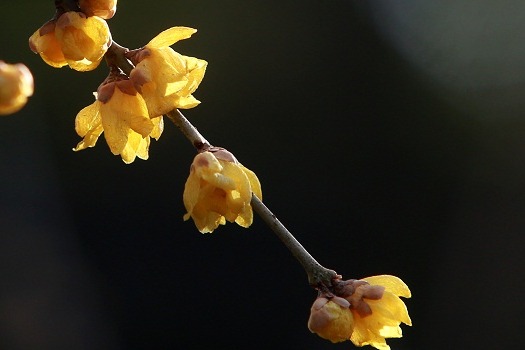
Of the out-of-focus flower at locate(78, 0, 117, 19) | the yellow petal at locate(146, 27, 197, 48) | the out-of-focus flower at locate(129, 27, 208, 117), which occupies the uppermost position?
the out-of-focus flower at locate(78, 0, 117, 19)

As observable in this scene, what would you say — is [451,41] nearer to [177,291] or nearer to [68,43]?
[177,291]

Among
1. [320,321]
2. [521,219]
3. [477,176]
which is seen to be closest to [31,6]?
[477,176]

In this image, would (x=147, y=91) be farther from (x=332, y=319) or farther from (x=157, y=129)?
(x=332, y=319)

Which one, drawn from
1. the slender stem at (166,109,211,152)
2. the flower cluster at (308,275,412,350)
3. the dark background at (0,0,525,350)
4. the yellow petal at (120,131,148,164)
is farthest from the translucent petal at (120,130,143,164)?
the dark background at (0,0,525,350)

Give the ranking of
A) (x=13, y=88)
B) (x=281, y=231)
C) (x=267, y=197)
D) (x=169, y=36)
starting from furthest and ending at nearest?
(x=267, y=197) < (x=169, y=36) < (x=281, y=231) < (x=13, y=88)

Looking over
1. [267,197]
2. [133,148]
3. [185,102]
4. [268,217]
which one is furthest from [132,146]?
[267,197]

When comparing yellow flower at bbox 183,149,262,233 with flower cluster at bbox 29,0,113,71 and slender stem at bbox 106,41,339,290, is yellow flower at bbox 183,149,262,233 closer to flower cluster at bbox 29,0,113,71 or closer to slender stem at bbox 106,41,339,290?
slender stem at bbox 106,41,339,290
